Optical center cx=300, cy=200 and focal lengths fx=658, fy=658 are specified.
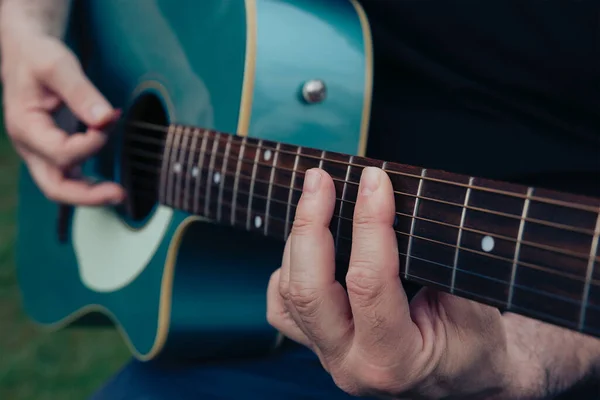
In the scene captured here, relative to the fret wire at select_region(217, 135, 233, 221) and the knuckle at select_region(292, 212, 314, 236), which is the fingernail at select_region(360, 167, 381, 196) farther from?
the fret wire at select_region(217, 135, 233, 221)

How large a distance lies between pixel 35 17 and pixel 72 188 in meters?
0.30

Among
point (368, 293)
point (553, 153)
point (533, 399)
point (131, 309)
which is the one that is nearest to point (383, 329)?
point (368, 293)

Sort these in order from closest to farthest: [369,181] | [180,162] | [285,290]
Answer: [369,181] → [285,290] → [180,162]

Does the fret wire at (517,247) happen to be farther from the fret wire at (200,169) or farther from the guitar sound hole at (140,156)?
the guitar sound hole at (140,156)

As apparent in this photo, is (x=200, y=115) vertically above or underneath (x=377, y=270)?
above

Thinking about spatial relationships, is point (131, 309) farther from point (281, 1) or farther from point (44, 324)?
point (281, 1)

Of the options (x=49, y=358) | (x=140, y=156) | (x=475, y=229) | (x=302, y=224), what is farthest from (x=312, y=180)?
(x=49, y=358)

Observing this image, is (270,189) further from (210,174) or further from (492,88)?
(492,88)

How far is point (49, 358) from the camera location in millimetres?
1686

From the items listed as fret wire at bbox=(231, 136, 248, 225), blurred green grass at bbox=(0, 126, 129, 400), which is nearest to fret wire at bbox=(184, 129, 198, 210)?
fret wire at bbox=(231, 136, 248, 225)

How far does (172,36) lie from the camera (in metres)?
0.89

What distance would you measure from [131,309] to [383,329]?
510mm

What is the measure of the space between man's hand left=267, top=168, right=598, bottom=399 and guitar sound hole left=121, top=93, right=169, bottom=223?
1.37 ft

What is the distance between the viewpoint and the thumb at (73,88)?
0.88 m
